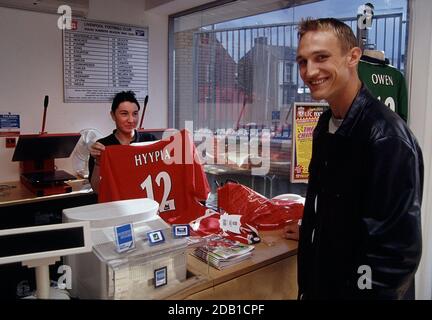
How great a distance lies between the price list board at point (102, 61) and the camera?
313 centimetres

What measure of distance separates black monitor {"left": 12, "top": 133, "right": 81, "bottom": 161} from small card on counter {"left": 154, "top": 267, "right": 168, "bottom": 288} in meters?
1.93

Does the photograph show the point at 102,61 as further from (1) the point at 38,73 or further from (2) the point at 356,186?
(2) the point at 356,186

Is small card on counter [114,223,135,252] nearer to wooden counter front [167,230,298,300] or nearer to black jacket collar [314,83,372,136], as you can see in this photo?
wooden counter front [167,230,298,300]

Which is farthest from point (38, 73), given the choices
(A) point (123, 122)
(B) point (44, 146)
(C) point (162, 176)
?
(C) point (162, 176)

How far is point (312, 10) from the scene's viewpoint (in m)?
2.44

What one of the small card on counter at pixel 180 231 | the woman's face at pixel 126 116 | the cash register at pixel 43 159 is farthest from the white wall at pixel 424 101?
the cash register at pixel 43 159

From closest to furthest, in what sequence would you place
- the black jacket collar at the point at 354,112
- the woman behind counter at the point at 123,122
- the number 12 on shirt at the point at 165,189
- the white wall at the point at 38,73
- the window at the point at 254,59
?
the black jacket collar at the point at 354,112 < the number 12 on shirt at the point at 165,189 < the window at the point at 254,59 < the woman behind counter at the point at 123,122 < the white wall at the point at 38,73

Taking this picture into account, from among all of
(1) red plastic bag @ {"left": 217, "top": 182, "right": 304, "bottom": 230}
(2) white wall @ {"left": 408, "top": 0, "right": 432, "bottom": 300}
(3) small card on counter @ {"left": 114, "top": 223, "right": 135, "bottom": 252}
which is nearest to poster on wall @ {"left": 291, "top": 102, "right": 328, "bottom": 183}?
(1) red plastic bag @ {"left": 217, "top": 182, "right": 304, "bottom": 230}

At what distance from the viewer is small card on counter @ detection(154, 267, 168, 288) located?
1158mm

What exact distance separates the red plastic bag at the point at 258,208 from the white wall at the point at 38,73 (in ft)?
5.90

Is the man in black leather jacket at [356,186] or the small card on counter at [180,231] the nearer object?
the man in black leather jacket at [356,186]

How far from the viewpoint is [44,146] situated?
274 cm

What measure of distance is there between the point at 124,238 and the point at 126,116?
1.39 meters

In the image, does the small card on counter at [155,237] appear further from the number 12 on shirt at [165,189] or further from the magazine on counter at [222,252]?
the number 12 on shirt at [165,189]
